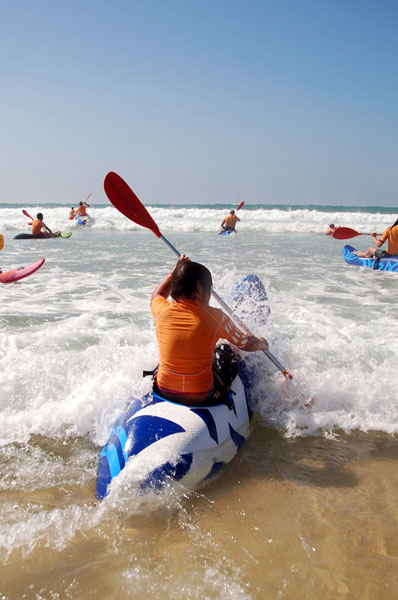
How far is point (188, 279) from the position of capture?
2.41 m

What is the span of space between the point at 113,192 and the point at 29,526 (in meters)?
2.52

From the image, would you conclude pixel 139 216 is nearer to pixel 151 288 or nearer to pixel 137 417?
pixel 137 417

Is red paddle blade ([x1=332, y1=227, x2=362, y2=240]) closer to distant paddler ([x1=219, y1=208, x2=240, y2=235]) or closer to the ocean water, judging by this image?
the ocean water

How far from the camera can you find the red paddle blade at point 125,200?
354 cm

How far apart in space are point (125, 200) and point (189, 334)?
170 cm

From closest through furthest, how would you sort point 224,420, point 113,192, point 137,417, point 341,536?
1. point 341,536
2. point 137,417
3. point 224,420
4. point 113,192

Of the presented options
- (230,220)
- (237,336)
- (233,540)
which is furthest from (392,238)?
(230,220)

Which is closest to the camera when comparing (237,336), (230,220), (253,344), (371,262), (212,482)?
(212,482)

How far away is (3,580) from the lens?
1810 mm

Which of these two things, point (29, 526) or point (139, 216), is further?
point (139, 216)

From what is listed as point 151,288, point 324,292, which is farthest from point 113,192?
point 324,292

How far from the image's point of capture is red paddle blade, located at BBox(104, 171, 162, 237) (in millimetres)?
3539

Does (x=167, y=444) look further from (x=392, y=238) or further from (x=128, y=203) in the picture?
(x=392, y=238)

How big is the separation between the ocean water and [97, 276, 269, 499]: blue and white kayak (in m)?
0.09
